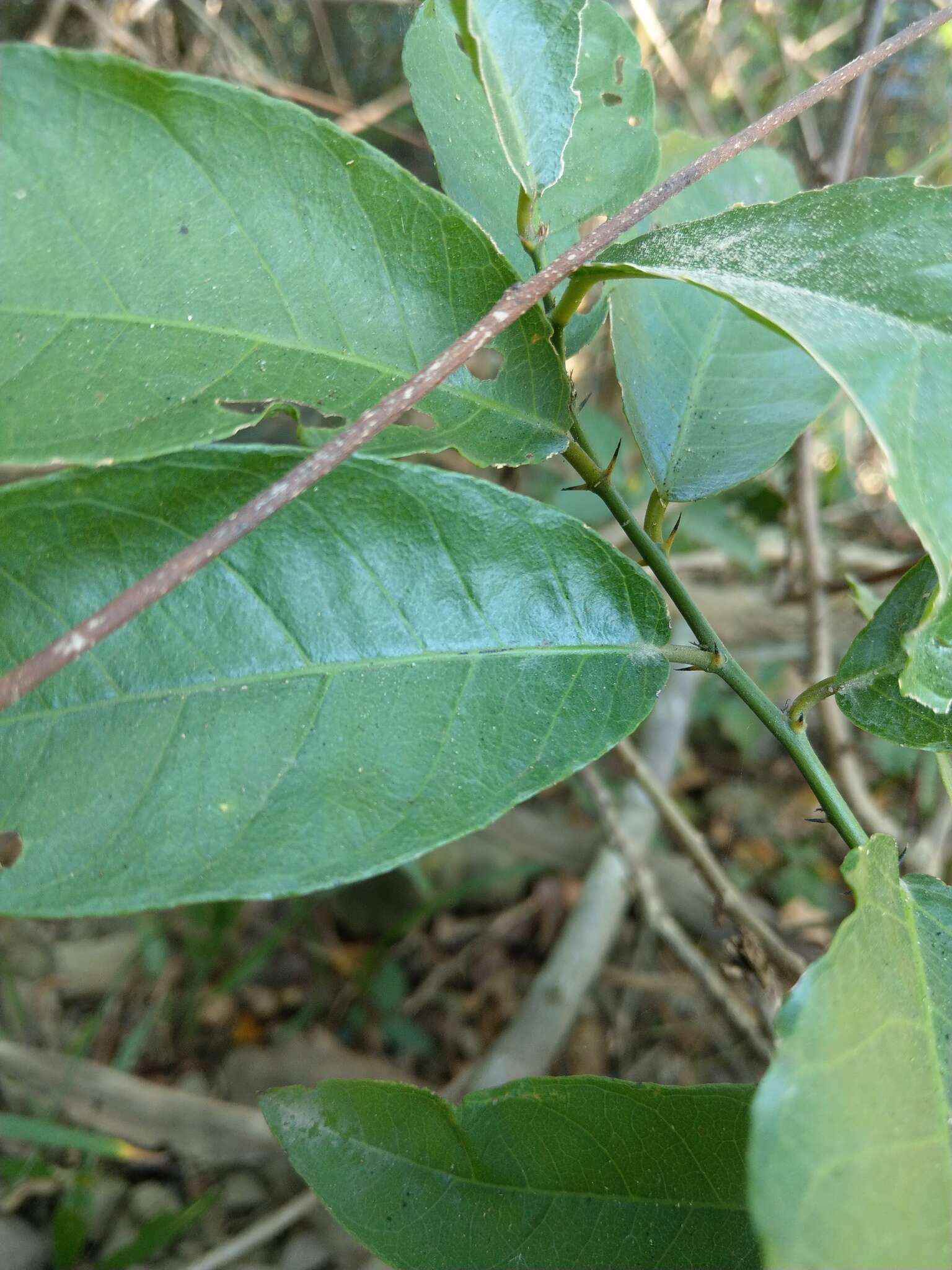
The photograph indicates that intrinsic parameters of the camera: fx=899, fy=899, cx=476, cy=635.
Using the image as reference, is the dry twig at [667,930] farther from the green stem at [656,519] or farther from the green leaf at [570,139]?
the green leaf at [570,139]

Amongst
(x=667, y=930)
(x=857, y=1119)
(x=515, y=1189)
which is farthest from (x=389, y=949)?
(x=857, y=1119)

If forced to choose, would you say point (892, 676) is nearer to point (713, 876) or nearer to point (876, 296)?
point (876, 296)

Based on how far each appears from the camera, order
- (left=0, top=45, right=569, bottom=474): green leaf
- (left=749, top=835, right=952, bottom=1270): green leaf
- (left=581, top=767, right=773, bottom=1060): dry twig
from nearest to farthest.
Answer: (left=749, top=835, right=952, bottom=1270): green leaf < (left=0, top=45, right=569, bottom=474): green leaf < (left=581, top=767, right=773, bottom=1060): dry twig

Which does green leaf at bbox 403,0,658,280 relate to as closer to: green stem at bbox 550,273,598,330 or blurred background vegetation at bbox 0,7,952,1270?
green stem at bbox 550,273,598,330

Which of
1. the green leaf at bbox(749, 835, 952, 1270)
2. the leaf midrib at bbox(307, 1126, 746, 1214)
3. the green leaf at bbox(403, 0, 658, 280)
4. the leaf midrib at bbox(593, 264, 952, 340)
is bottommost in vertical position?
the leaf midrib at bbox(307, 1126, 746, 1214)

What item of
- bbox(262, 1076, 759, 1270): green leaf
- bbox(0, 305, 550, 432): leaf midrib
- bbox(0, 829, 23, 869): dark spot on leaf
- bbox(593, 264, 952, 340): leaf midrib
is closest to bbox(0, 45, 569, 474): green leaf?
bbox(0, 305, 550, 432): leaf midrib

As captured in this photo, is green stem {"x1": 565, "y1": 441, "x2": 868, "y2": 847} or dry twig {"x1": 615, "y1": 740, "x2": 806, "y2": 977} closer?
green stem {"x1": 565, "y1": 441, "x2": 868, "y2": 847}
